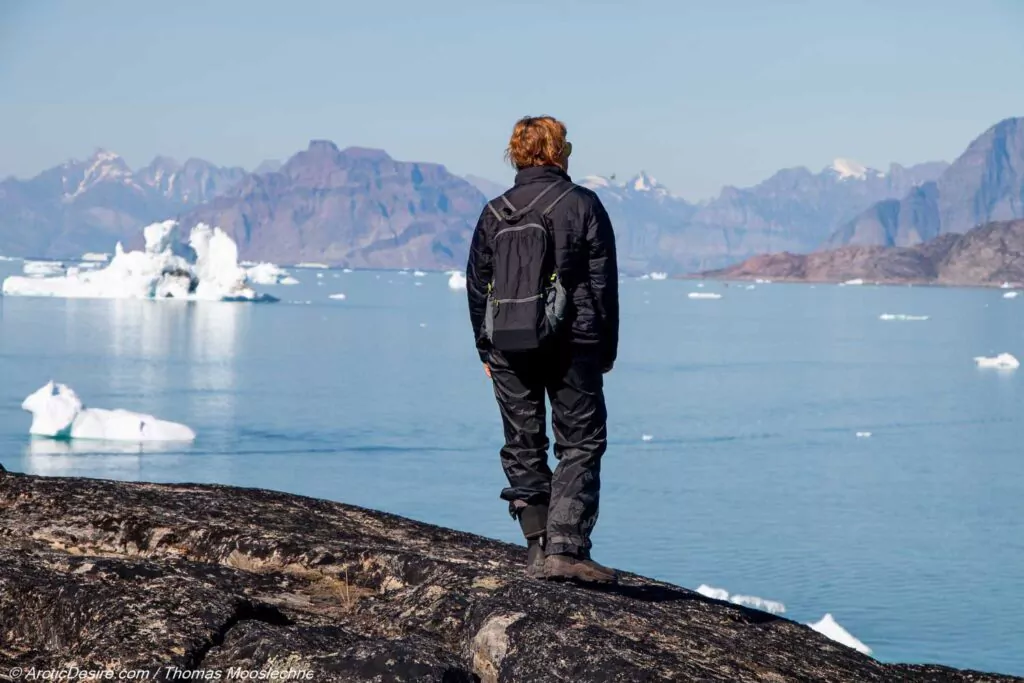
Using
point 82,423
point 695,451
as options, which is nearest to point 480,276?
point 82,423

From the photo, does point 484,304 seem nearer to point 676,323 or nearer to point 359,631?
point 359,631

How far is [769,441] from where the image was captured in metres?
46.9

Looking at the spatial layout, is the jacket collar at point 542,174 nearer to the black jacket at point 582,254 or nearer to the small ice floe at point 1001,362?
the black jacket at point 582,254

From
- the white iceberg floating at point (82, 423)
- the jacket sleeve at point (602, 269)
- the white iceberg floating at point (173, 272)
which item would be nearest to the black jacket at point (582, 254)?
the jacket sleeve at point (602, 269)

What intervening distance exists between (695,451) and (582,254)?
128ft

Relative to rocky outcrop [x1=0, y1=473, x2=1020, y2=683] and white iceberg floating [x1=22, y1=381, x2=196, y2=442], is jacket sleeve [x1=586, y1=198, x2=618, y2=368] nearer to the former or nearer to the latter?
rocky outcrop [x1=0, y1=473, x2=1020, y2=683]

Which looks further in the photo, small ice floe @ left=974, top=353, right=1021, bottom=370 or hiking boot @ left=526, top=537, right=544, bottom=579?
small ice floe @ left=974, top=353, right=1021, bottom=370

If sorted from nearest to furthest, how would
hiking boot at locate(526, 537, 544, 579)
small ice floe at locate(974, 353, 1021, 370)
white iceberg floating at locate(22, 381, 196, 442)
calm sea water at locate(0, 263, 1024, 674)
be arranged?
hiking boot at locate(526, 537, 544, 579) < calm sea water at locate(0, 263, 1024, 674) < white iceberg floating at locate(22, 381, 196, 442) < small ice floe at locate(974, 353, 1021, 370)

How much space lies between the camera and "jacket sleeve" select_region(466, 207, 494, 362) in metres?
5.82

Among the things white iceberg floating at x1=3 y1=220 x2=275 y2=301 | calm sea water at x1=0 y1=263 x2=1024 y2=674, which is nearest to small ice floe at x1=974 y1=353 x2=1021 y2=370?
calm sea water at x1=0 y1=263 x2=1024 y2=674

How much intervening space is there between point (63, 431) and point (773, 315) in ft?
416

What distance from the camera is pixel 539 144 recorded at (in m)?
5.78

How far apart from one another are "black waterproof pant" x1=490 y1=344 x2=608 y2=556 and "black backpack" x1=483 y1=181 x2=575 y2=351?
0.11 m

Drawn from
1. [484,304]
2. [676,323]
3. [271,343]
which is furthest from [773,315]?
[484,304]
